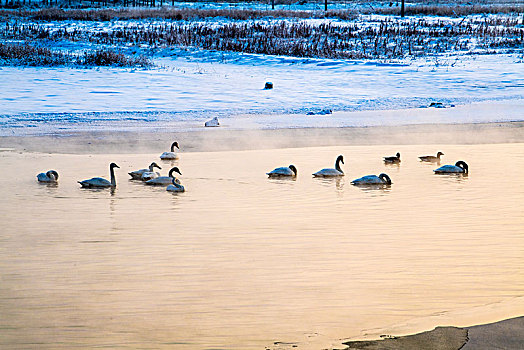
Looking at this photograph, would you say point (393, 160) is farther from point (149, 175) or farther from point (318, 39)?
point (318, 39)

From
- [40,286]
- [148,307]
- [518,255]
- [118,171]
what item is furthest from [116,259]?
[118,171]

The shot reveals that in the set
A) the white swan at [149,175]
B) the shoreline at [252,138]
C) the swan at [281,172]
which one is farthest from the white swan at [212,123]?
the white swan at [149,175]

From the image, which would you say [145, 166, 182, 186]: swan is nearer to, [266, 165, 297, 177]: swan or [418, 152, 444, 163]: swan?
[266, 165, 297, 177]: swan

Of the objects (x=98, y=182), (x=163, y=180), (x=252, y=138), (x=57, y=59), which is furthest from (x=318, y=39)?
(x=98, y=182)

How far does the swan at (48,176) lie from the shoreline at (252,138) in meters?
3.04

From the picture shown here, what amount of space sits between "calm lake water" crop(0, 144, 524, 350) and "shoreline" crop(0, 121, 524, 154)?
8.61 ft

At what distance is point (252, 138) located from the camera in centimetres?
1538

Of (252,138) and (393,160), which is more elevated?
(252,138)

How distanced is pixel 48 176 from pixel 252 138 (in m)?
5.48

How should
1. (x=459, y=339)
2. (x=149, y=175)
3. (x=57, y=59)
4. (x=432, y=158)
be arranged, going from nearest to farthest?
1. (x=459, y=339)
2. (x=149, y=175)
3. (x=432, y=158)
4. (x=57, y=59)

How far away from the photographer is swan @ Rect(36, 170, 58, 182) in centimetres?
1069

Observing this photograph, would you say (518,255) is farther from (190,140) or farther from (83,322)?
(190,140)

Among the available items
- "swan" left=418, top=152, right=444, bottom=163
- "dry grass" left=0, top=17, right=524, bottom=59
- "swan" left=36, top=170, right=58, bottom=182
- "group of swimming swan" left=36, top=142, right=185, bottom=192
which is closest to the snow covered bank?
"dry grass" left=0, top=17, right=524, bottom=59

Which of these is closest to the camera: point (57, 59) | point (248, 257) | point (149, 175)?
point (248, 257)
